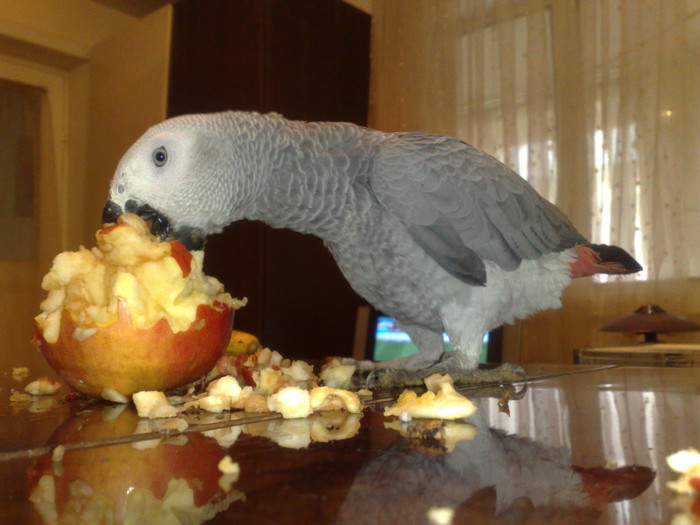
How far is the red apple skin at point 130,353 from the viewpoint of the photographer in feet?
2.42

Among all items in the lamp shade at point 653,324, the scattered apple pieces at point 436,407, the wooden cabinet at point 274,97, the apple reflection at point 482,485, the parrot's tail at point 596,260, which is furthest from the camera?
the wooden cabinet at point 274,97

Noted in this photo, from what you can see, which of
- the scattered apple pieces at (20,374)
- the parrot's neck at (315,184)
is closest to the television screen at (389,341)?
the parrot's neck at (315,184)

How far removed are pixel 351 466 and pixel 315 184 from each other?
0.75 metres

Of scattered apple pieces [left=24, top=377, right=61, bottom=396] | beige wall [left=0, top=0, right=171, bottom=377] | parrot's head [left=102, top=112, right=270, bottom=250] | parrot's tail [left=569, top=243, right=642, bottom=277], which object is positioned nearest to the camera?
scattered apple pieces [left=24, top=377, right=61, bottom=396]

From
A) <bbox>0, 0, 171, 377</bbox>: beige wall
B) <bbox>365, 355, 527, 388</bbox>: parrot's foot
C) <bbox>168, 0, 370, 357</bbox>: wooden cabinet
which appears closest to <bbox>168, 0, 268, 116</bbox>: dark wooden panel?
<bbox>168, 0, 370, 357</bbox>: wooden cabinet

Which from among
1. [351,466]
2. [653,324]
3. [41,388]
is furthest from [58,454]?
[653,324]

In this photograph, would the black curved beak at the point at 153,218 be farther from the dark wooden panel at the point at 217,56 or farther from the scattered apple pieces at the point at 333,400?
the dark wooden panel at the point at 217,56

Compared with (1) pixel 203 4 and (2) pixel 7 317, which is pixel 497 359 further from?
(2) pixel 7 317

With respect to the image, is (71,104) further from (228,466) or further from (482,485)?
(482,485)

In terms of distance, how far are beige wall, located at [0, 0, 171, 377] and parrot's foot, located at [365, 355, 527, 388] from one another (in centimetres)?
254

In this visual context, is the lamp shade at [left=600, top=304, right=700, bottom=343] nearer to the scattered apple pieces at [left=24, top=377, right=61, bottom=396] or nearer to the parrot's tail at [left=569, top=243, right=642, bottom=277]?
the parrot's tail at [left=569, top=243, right=642, bottom=277]

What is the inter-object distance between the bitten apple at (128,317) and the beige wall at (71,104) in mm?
2533

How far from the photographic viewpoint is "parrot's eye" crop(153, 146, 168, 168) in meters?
1.08

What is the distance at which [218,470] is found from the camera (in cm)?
44
